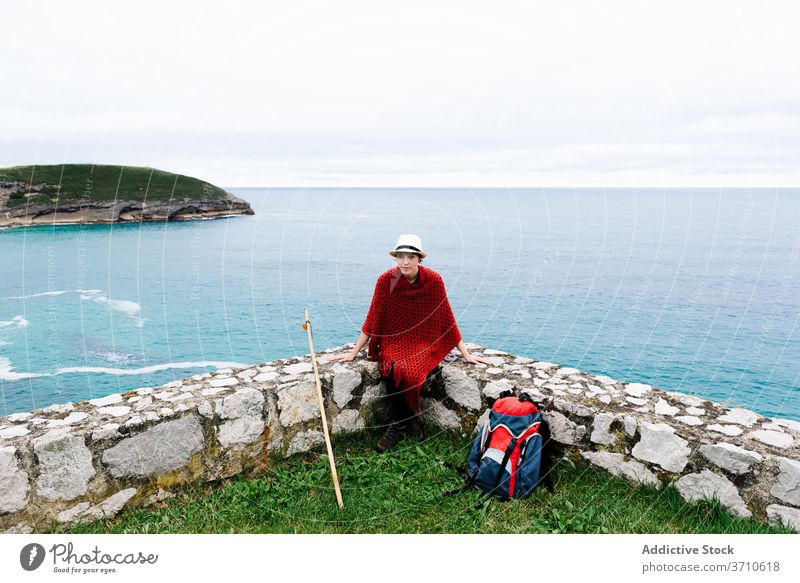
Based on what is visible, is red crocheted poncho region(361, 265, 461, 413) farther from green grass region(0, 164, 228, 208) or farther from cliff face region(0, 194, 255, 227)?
cliff face region(0, 194, 255, 227)

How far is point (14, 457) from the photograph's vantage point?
144 inches

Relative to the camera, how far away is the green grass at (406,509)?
13.0 feet

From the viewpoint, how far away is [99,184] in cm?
6769

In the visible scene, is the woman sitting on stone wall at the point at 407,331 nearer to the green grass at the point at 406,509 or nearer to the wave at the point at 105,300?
the green grass at the point at 406,509

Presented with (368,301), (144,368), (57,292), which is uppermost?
(368,301)

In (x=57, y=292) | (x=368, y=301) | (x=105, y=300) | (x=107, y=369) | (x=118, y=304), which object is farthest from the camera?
(x=105, y=300)

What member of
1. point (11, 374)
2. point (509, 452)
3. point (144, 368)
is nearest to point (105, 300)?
point (11, 374)

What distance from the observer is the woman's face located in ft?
17.3

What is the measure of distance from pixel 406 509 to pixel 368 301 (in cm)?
3700

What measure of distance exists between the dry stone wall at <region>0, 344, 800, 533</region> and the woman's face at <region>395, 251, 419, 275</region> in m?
1.05

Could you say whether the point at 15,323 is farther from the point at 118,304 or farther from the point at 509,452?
the point at 509,452

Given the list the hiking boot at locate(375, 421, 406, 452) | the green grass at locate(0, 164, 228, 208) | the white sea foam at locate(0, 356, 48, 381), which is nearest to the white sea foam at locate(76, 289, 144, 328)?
the white sea foam at locate(0, 356, 48, 381)
